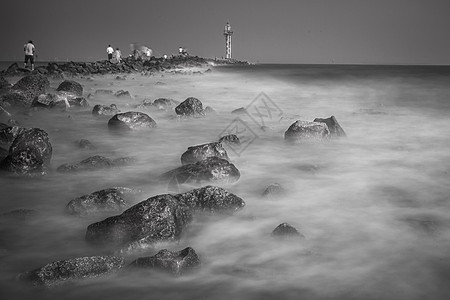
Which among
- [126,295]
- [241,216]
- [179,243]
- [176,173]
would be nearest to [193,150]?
[176,173]

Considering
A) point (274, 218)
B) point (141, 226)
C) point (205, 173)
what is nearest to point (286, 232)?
point (274, 218)

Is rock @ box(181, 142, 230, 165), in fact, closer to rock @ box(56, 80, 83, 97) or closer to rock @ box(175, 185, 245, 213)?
rock @ box(175, 185, 245, 213)

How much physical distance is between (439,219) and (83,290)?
4063 mm

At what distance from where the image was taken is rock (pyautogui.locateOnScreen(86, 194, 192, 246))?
391cm

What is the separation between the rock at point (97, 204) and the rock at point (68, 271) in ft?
4.28

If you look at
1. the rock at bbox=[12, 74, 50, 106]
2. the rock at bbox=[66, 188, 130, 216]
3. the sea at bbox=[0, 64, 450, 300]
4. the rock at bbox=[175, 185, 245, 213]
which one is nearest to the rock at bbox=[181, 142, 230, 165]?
the sea at bbox=[0, 64, 450, 300]

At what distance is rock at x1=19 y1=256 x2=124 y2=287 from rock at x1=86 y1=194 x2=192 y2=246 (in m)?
0.44

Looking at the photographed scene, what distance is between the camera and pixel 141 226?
3.94m

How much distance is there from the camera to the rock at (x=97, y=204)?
4.68 m

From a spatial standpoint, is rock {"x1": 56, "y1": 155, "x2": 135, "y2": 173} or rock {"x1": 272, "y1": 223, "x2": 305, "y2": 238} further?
rock {"x1": 56, "y1": 155, "x2": 135, "y2": 173}

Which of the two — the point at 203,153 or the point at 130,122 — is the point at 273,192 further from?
the point at 130,122

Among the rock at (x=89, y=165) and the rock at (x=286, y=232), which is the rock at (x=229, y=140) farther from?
the rock at (x=286, y=232)

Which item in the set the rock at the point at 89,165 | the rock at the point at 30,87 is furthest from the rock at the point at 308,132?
the rock at the point at 30,87

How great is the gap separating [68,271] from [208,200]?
1862 mm
